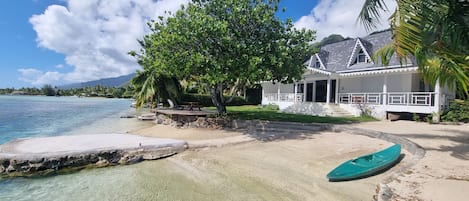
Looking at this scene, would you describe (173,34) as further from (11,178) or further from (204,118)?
(11,178)

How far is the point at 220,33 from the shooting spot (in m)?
12.1

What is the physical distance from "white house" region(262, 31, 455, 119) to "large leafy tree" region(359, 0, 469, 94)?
1299cm

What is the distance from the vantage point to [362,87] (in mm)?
23422

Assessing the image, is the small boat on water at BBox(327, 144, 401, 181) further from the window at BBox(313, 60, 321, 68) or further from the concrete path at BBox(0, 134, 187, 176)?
the window at BBox(313, 60, 321, 68)

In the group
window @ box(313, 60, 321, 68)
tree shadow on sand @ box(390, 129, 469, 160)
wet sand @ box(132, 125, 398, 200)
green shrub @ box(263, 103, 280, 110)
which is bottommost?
wet sand @ box(132, 125, 398, 200)

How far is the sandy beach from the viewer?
591 centimetres

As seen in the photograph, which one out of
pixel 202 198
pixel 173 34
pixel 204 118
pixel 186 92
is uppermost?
pixel 173 34

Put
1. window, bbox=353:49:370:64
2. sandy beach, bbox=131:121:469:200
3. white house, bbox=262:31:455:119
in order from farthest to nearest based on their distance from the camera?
window, bbox=353:49:370:64 < white house, bbox=262:31:455:119 < sandy beach, bbox=131:121:469:200

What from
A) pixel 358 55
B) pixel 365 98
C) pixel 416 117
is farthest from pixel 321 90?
pixel 416 117

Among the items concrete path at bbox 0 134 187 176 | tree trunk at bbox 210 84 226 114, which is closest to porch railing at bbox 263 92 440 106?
tree trunk at bbox 210 84 226 114

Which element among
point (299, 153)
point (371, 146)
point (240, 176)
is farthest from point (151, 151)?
point (371, 146)

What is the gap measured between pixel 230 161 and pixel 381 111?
51.8 ft

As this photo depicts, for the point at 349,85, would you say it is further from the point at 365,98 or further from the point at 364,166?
the point at 364,166

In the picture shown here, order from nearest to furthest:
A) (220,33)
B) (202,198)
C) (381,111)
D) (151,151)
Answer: (202,198)
(151,151)
(220,33)
(381,111)
